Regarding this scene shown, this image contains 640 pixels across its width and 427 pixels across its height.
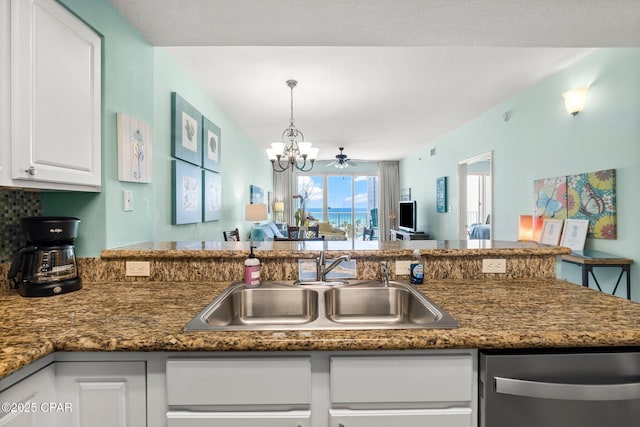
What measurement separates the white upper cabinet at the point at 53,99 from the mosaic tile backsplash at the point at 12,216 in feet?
1.10

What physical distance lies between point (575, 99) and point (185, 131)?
3.50 metres

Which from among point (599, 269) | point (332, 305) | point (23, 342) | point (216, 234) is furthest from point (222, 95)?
point (599, 269)

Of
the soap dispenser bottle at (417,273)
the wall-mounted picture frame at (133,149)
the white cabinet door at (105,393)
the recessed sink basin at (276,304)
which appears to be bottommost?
the white cabinet door at (105,393)

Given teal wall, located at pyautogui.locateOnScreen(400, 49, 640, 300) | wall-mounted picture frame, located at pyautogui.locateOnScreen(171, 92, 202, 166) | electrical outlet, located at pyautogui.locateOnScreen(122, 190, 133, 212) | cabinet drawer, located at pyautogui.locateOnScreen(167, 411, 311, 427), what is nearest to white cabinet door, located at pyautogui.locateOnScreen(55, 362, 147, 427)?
cabinet drawer, located at pyautogui.locateOnScreen(167, 411, 311, 427)

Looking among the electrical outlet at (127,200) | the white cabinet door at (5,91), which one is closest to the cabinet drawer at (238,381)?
the white cabinet door at (5,91)

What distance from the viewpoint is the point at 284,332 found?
37.7 inches

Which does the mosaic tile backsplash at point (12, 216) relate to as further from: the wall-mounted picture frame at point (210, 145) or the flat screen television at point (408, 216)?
the flat screen television at point (408, 216)

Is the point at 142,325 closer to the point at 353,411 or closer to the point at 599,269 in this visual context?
the point at 353,411

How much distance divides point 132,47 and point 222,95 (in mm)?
1980

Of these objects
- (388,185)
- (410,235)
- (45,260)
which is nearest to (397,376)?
(45,260)

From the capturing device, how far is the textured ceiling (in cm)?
167

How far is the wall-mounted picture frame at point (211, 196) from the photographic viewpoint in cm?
334

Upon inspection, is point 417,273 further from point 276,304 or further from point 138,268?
point 138,268

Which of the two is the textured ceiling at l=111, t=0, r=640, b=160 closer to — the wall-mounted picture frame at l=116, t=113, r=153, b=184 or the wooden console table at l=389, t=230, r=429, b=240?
the wall-mounted picture frame at l=116, t=113, r=153, b=184
